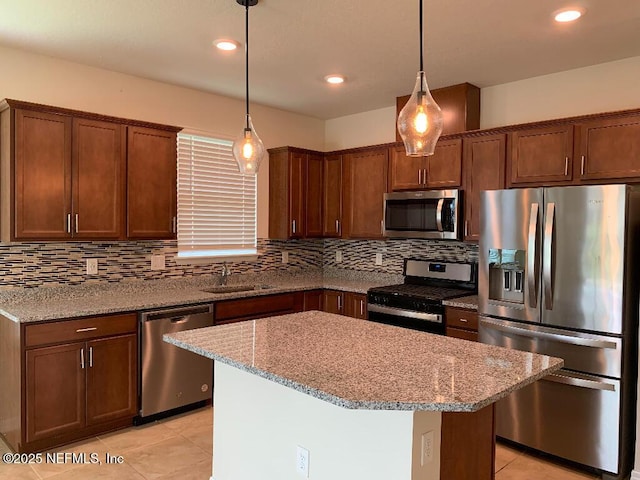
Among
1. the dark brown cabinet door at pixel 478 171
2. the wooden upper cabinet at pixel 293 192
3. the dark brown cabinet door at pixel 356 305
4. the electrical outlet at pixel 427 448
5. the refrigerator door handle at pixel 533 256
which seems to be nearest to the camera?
the electrical outlet at pixel 427 448

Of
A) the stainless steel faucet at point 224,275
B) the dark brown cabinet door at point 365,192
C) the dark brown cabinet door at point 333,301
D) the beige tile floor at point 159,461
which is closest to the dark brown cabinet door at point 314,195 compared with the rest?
the dark brown cabinet door at point 365,192

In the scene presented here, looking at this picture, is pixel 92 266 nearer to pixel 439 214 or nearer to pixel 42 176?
pixel 42 176

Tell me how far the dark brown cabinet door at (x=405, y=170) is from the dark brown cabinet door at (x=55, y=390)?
112 inches

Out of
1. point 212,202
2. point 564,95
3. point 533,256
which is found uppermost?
point 564,95

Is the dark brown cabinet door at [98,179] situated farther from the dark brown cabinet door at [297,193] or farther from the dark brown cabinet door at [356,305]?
the dark brown cabinet door at [356,305]

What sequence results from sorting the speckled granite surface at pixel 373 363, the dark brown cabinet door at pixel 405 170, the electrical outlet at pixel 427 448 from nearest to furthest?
1. the speckled granite surface at pixel 373 363
2. the electrical outlet at pixel 427 448
3. the dark brown cabinet door at pixel 405 170

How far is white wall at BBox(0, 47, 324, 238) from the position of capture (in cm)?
340

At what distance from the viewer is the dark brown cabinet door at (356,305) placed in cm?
435

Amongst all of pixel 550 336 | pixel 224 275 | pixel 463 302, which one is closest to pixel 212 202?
pixel 224 275

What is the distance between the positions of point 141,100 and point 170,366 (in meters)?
2.15

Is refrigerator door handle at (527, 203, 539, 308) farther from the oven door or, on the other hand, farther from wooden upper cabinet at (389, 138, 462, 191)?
wooden upper cabinet at (389, 138, 462, 191)

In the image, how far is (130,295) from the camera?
3.81m

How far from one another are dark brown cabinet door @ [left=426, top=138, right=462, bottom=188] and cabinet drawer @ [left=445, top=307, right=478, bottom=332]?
1.04 metres

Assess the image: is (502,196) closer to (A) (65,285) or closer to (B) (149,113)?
(B) (149,113)
